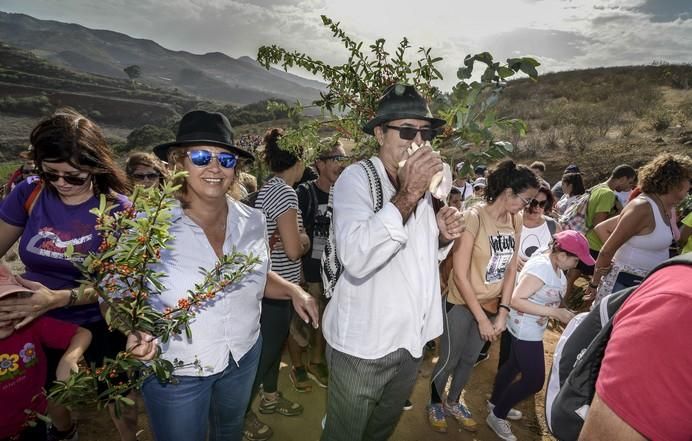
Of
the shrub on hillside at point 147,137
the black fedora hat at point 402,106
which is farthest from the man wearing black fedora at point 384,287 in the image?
the shrub on hillside at point 147,137

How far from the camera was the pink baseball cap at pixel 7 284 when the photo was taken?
4.43 feet

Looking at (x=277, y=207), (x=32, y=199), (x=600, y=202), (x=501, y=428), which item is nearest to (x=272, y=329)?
(x=277, y=207)

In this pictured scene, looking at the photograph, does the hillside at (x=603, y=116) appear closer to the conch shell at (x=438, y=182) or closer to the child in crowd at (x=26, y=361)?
the conch shell at (x=438, y=182)

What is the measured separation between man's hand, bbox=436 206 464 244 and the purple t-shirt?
1.91 m

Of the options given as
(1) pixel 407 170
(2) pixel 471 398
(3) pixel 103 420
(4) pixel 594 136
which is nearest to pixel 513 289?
(2) pixel 471 398

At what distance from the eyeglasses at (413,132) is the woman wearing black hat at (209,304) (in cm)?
92

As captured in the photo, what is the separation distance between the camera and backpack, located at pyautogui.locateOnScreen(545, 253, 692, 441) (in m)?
1.01

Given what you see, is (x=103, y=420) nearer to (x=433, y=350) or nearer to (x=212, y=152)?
(x=212, y=152)

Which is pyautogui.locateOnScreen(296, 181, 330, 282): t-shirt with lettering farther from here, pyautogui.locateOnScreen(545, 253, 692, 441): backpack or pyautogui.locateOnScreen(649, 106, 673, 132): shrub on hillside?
pyautogui.locateOnScreen(649, 106, 673, 132): shrub on hillside

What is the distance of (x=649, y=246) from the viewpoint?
3.23 m

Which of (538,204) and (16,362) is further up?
(538,204)

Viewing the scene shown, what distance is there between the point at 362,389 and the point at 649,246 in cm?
317

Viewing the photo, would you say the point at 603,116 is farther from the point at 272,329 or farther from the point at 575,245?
the point at 272,329

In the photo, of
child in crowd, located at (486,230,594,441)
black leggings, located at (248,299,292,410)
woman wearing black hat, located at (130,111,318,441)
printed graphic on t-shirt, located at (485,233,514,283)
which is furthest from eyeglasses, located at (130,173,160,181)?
child in crowd, located at (486,230,594,441)
